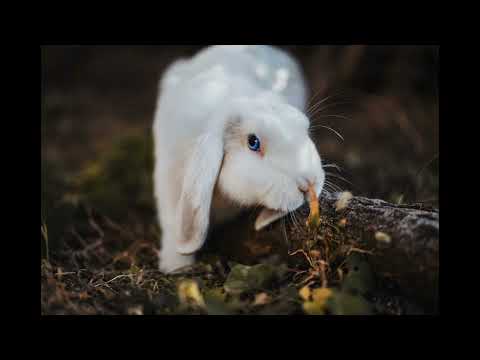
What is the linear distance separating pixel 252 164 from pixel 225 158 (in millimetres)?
216

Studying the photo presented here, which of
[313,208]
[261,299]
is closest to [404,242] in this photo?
[313,208]

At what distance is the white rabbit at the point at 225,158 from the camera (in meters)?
2.30

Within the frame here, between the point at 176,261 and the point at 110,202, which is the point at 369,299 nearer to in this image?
the point at 176,261

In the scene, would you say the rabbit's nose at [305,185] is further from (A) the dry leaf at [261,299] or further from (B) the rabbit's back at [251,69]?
(B) the rabbit's back at [251,69]

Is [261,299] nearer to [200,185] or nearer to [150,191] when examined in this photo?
[200,185]

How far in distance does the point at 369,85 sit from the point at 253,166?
501 cm

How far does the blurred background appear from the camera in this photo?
453cm

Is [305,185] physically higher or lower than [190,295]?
higher

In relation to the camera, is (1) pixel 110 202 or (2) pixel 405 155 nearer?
(1) pixel 110 202

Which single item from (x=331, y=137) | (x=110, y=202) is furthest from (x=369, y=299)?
(x=331, y=137)

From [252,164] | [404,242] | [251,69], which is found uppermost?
[251,69]

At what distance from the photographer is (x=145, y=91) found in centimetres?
823

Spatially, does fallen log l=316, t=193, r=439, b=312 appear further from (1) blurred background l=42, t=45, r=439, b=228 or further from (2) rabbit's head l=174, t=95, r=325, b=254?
(1) blurred background l=42, t=45, r=439, b=228

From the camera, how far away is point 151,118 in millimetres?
7105
